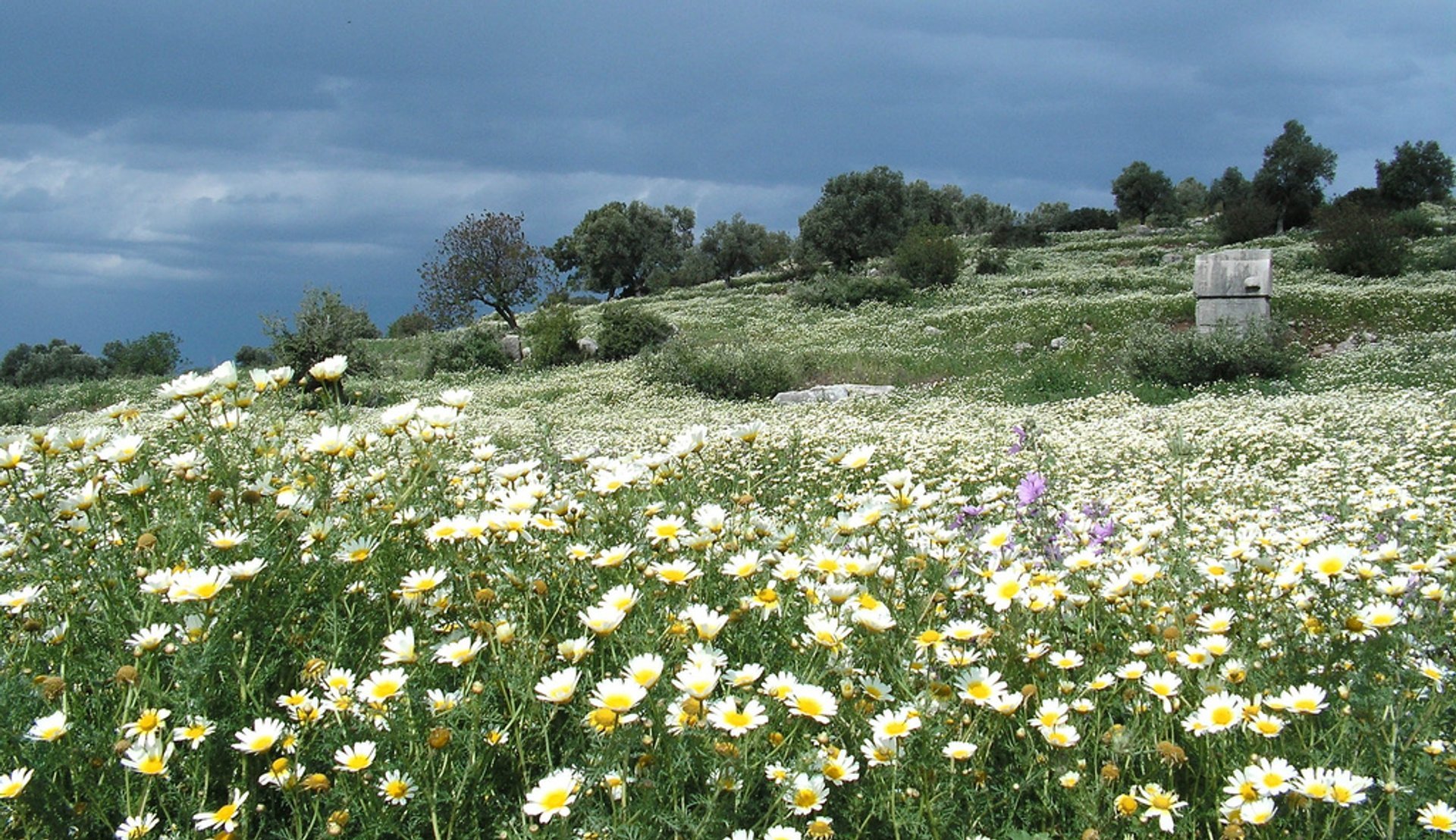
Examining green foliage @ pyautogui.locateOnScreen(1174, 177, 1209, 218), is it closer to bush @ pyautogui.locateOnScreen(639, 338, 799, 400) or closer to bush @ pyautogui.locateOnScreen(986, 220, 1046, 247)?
bush @ pyautogui.locateOnScreen(986, 220, 1046, 247)

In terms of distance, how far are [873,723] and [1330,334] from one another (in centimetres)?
2029

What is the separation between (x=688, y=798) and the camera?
1.93m

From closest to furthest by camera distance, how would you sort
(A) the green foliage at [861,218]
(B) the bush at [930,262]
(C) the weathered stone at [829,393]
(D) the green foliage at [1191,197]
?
(C) the weathered stone at [829,393] → (B) the bush at [930,262] → (A) the green foliage at [861,218] → (D) the green foliage at [1191,197]

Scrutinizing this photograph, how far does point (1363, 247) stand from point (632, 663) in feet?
102

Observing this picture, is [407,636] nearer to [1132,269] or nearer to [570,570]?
[570,570]

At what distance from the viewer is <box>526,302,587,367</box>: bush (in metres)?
25.2

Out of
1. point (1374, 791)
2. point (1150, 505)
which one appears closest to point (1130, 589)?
point (1374, 791)

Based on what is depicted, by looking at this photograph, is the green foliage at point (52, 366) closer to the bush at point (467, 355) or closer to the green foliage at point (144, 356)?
the green foliage at point (144, 356)

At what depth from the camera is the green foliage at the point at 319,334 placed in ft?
75.8

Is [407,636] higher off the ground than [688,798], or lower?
higher

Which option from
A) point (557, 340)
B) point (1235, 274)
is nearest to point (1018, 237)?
point (557, 340)

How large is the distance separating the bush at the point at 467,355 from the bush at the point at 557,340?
3.64ft

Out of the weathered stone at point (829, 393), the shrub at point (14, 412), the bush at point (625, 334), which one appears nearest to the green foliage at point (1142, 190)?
the bush at point (625, 334)

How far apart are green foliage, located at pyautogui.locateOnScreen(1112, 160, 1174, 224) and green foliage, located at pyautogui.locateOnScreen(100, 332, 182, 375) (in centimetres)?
5675
